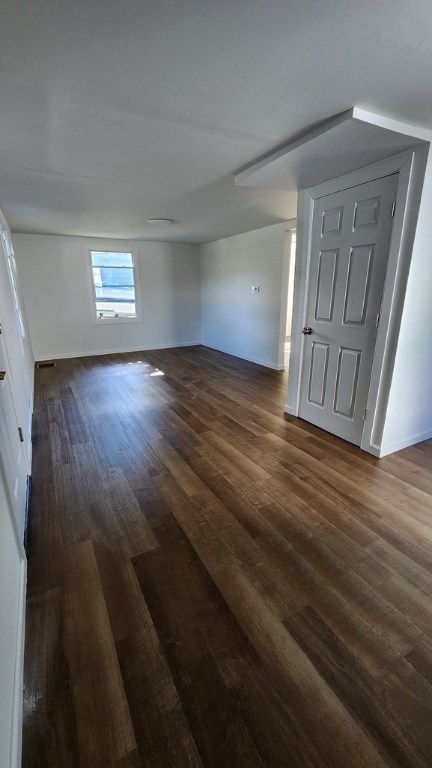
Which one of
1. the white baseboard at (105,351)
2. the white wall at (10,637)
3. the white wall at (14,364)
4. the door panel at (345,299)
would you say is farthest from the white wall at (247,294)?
the white wall at (10,637)

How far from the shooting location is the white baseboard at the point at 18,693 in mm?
912

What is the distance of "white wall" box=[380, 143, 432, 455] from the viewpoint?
7.30ft

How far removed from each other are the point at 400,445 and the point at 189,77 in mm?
2949

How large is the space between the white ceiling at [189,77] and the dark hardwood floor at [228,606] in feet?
7.57

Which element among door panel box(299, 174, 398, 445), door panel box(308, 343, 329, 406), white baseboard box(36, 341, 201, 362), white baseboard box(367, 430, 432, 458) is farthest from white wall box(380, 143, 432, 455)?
white baseboard box(36, 341, 201, 362)

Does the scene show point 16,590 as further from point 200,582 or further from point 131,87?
point 131,87

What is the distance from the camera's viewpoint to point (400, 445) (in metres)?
2.78

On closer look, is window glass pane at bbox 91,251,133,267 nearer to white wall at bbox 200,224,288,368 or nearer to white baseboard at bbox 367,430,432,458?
white wall at bbox 200,224,288,368

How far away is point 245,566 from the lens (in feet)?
5.30

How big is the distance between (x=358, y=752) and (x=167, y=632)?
73cm

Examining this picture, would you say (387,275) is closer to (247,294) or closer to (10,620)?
(10,620)

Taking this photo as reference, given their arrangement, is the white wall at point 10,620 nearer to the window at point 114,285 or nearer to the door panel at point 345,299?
the door panel at point 345,299

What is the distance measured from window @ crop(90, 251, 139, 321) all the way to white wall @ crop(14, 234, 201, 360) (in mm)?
147

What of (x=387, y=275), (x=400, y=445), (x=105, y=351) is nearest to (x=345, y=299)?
(x=387, y=275)
